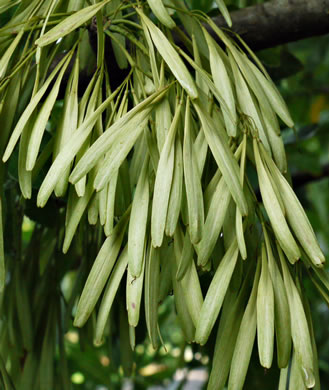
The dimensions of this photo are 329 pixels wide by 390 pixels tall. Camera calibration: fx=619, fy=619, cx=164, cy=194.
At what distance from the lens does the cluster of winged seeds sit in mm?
433

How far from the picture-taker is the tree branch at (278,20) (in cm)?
72

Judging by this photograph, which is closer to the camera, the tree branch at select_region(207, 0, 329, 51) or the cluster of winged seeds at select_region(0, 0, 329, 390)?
the cluster of winged seeds at select_region(0, 0, 329, 390)

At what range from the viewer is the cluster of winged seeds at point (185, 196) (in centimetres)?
43

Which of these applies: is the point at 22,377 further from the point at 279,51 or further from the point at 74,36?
the point at 279,51

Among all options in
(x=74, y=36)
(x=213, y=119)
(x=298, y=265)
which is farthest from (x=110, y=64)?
(x=298, y=265)

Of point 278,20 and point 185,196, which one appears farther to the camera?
point 278,20

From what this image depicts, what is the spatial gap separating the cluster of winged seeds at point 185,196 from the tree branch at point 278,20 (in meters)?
0.20

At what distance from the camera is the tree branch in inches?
28.4

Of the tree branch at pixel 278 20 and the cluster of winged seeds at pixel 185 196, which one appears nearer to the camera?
the cluster of winged seeds at pixel 185 196

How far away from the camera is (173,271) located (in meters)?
0.48

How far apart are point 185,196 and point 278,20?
354 millimetres

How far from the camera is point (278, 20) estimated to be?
2.38 ft

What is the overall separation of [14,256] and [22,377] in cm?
14

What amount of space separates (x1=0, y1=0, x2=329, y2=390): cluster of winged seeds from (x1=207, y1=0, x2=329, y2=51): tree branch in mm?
205
